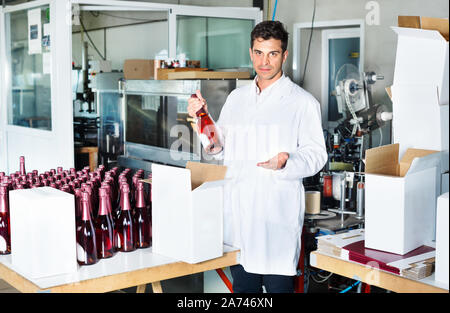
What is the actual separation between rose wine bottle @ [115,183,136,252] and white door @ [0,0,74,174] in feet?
6.53

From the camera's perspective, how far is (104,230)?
1.71 meters

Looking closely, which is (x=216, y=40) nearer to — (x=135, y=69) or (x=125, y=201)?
(x=135, y=69)

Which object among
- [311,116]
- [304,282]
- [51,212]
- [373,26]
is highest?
[373,26]

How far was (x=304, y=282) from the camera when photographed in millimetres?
2699

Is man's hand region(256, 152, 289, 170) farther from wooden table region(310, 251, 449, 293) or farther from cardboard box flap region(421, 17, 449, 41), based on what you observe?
cardboard box flap region(421, 17, 449, 41)

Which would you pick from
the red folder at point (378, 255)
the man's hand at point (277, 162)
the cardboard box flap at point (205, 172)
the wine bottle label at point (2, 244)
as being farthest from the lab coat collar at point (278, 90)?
the wine bottle label at point (2, 244)

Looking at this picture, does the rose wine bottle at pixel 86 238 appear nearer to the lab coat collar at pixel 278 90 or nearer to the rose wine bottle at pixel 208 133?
the rose wine bottle at pixel 208 133

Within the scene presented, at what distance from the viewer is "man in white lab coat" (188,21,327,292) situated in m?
2.11

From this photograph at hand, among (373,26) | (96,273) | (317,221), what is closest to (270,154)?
(317,221)

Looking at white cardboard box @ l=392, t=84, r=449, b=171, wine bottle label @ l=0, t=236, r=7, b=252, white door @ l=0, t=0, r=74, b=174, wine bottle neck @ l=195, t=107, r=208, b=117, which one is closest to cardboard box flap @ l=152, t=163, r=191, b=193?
wine bottle neck @ l=195, t=107, r=208, b=117

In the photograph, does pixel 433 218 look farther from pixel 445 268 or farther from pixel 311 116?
pixel 311 116

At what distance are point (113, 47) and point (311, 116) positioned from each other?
5.22m

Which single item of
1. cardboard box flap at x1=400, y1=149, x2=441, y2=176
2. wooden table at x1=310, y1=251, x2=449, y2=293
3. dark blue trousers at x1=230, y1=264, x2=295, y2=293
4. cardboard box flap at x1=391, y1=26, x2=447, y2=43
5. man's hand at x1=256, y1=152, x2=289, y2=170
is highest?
cardboard box flap at x1=391, y1=26, x2=447, y2=43

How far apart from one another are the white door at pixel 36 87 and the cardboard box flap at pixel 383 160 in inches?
98.5
